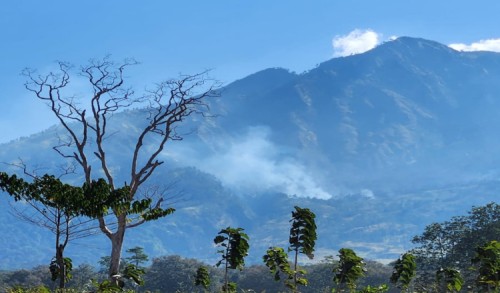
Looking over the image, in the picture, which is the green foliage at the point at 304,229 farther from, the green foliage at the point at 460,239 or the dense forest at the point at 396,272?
the green foliage at the point at 460,239

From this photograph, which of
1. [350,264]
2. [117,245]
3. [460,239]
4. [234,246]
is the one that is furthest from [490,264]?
[460,239]

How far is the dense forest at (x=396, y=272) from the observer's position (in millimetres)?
31219

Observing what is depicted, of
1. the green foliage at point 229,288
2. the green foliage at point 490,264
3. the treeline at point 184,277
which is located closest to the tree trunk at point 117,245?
the green foliage at point 229,288

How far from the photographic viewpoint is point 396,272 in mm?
38938

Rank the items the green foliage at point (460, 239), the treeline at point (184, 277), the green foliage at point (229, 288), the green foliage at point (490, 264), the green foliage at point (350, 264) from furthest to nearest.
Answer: the treeline at point (184, 277), the green foliage at point (460, 239), the green foliage at point (229, 288), the green foliage at point (350, 264), the green foliage at point (490, 264)

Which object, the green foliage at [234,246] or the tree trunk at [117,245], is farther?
the green foliage at [234,246]

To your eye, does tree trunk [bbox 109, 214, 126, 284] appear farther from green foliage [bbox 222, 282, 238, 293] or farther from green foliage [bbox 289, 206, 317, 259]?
green foliage [bbox 289, 206, 317, 259]

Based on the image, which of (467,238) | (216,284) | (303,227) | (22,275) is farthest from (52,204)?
(216,284)

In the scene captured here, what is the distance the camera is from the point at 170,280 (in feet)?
419

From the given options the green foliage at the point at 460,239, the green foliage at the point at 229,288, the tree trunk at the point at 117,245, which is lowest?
the green foliage at the point at 229,288

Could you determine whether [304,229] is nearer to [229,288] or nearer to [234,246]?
[234,246]

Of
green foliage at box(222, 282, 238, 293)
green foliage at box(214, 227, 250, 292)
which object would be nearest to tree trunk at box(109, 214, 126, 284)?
green foliage at box(214, 227, 250, 292)

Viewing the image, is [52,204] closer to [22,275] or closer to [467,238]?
[467,238]

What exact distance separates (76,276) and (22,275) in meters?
11.8
